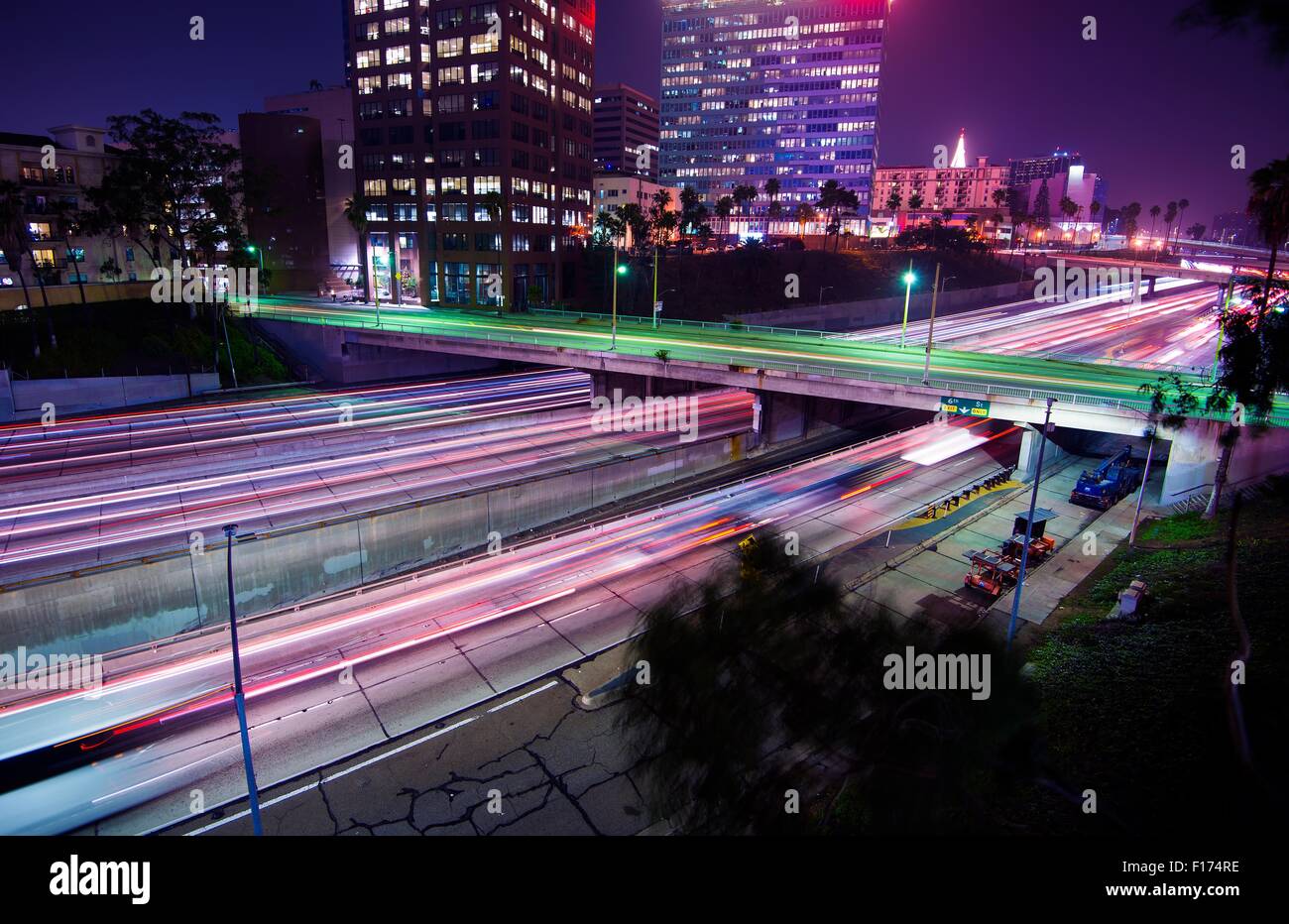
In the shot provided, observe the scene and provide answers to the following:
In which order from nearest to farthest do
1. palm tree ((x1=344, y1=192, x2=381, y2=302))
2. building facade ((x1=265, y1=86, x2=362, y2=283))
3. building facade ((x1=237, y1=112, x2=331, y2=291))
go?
1. palm tree ((x1=344, y1=192, x2=381, y2=302))
2. building facade ((x1=237, y1=112, x2=331, y2=291))
3. building facade ((x1=265, y1=86, x2=362, y2=283))

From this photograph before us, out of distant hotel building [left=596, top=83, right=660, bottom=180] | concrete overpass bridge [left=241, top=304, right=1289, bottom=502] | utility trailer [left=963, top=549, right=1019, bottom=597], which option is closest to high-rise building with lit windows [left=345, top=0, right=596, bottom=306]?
concrete overpass bridge [left=241, top=304, right=1289, bottom=502]

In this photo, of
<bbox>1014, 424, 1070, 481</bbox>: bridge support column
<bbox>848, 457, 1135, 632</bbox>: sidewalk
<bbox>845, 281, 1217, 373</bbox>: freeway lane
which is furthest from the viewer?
<bbox>845, 281, 1217, 373</bbox>: freeway lane

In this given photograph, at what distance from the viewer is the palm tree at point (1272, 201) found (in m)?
23.4

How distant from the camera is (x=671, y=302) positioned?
82312 mm

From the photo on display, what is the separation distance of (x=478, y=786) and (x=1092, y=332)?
77924 mm

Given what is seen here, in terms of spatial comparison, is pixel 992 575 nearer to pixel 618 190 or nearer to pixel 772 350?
pixel 772 350

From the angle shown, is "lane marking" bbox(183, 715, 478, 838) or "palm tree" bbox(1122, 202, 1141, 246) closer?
"lane marking" bbox(183, 715, 478, 838)

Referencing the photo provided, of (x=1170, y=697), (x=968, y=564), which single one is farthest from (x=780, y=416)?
(x=1170, y=697)

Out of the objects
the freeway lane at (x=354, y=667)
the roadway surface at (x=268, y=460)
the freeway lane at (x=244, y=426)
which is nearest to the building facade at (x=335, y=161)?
the freeway lane at (x=244, y=426)

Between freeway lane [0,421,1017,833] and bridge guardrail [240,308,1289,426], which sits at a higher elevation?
bridge guardrail [240,308,1289,426]

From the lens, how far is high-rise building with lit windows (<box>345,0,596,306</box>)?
78.7m

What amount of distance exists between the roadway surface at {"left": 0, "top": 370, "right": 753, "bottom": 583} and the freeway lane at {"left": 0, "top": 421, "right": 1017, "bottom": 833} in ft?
27.2

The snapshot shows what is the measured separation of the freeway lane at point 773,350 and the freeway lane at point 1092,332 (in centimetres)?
642

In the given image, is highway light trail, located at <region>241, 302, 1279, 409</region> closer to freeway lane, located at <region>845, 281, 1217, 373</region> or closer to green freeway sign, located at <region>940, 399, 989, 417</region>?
green freeway sign, located at <region>940, 399, 989, 417</region>
